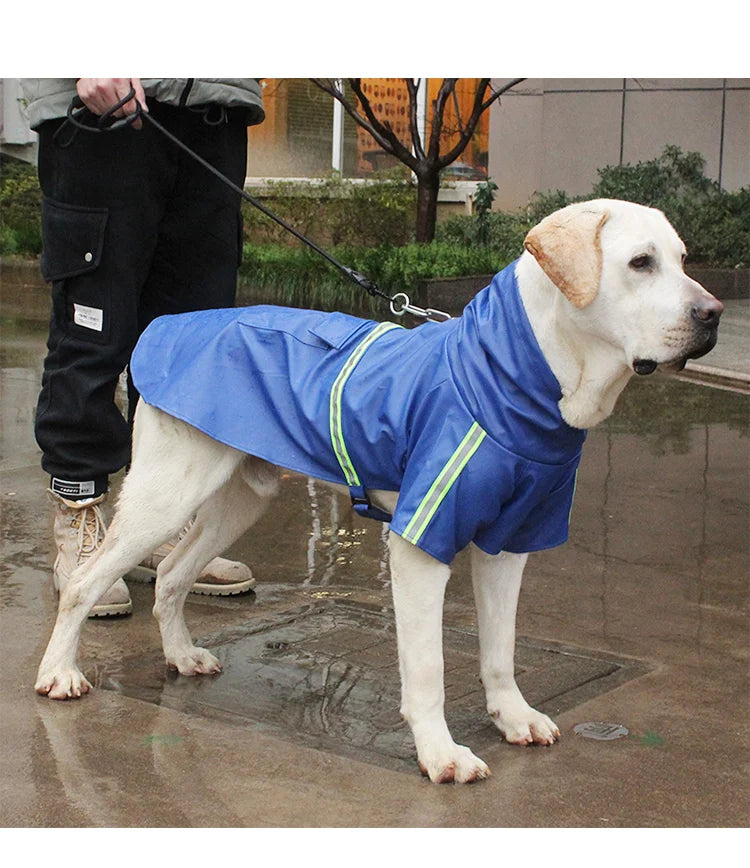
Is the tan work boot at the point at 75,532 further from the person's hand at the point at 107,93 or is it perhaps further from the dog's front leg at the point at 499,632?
the dog's front leg at the point at 499,632

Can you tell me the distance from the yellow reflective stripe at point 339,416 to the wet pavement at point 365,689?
72cm

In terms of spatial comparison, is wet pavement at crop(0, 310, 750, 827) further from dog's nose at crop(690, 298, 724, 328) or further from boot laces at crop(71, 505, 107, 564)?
dog's nose at crop(690, 298, 724, 328)

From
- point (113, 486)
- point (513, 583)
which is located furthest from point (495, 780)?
point (113, 486)

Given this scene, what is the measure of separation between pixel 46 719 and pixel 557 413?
65.1 inches

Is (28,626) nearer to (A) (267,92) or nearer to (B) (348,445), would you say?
(B) (348,445)

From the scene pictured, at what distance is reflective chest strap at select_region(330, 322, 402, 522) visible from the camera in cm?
336

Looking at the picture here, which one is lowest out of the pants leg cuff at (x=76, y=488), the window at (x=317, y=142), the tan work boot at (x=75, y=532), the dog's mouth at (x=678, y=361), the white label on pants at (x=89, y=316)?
the tan work boot at (x=75, y=532)

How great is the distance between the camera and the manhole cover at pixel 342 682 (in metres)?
3.44

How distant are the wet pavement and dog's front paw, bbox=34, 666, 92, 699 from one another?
38 mm

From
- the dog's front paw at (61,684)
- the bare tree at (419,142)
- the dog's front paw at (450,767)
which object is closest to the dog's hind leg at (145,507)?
the dog's front paw at (61,684)

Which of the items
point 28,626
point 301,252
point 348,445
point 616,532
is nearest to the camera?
point 348,445

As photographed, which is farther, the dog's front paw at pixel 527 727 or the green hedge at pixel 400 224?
the green hedge at pixel 400 224

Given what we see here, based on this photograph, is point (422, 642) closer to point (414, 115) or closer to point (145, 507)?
point (145, 507)
